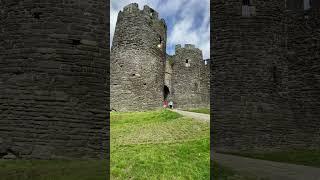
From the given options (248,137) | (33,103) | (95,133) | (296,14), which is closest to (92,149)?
(95,133)

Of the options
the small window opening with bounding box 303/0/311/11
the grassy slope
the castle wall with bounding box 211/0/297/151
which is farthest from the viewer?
the small window opening with bounding box 303/0/311/11

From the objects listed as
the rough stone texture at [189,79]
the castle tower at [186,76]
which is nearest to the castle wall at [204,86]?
the rough stone texture at [189,79]

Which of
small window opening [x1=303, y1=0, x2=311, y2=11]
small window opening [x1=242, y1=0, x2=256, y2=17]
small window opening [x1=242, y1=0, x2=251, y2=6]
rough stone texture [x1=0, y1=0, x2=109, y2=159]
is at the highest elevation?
small window opening [x1=303, y1=0, x2=311, y2=11]

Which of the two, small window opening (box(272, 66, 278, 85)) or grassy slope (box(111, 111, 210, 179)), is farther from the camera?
small window opening (box(272, 66, 278, 85))

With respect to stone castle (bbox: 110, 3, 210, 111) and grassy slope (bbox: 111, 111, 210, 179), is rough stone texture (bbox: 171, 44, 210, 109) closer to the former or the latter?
stone castle (bbox: 110, 3, 210, 111)

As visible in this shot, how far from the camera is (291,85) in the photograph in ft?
56.2

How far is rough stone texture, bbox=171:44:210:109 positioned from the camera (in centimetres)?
3944


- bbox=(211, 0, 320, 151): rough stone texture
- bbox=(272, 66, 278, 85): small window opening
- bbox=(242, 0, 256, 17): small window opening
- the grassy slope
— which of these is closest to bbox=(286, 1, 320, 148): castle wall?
bbox=(211, 0, 320, 151): rough stone texture

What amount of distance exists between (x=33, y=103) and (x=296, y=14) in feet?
39.3

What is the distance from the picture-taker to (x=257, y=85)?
51.6ft

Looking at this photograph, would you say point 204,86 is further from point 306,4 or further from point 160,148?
point 160,148

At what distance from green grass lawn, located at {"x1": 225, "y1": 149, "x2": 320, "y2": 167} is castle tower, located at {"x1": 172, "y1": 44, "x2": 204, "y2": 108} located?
23285 mm

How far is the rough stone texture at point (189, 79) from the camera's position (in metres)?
39.4

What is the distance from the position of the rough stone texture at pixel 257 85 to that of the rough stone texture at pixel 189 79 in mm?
22255
